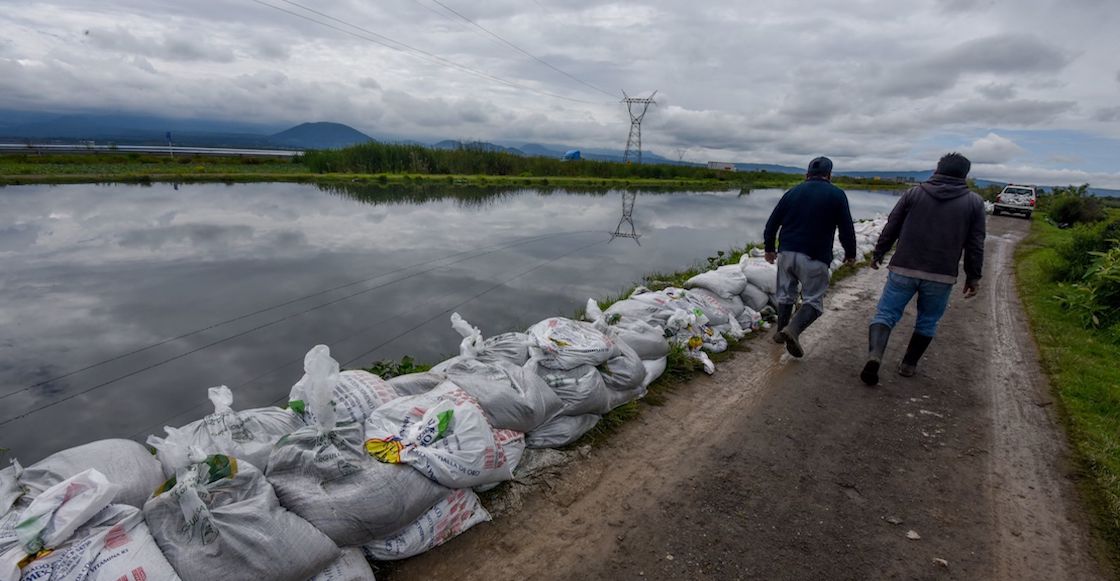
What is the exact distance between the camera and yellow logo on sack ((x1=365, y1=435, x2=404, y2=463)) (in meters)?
2.03

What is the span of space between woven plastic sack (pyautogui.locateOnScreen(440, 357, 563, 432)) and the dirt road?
317 millimetres

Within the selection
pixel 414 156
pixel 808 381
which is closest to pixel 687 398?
pixel 808 381

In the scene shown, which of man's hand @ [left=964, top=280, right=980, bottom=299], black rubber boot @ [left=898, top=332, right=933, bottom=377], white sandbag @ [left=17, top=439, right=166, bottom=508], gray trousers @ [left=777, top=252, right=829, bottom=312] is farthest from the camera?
gray trousers @ [left=777, top=252, right=829, bottom=312]

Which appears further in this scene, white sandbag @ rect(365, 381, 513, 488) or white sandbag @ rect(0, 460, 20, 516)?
white sandbag @ rect(365, 381, 513, 488)

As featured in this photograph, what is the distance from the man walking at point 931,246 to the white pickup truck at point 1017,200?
23.7 meters

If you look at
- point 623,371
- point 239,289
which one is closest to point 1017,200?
point 623,371

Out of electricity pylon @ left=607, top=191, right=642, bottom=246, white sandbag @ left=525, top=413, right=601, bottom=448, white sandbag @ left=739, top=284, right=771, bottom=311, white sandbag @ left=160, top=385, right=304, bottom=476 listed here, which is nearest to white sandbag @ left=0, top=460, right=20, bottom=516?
white sandbag @ left=160, top=385, right=304, bottom=476

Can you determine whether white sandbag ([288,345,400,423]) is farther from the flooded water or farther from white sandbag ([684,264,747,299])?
white sandbag ([684,264,747,299])

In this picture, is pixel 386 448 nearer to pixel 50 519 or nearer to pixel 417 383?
pixel 417 383

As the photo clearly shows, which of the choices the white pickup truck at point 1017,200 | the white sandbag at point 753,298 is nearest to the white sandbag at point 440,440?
the white sandbag at point 753,298

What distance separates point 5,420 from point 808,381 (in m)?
5.52

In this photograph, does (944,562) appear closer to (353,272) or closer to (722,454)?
(722,454)

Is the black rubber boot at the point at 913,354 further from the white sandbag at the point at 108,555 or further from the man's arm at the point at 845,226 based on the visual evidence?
the white sandbag at the point at 108,555

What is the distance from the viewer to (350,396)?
91.1 inches
